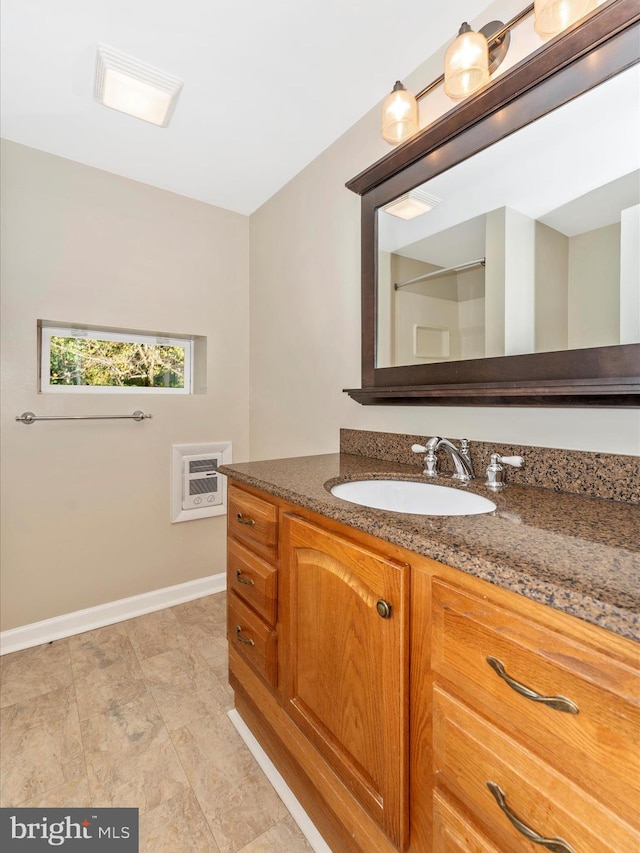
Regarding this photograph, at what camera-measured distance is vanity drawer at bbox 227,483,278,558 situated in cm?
118

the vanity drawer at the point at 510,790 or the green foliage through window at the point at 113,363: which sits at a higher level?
the green foliage through window at the point at 113,363

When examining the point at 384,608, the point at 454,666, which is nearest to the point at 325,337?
the point at 384,608

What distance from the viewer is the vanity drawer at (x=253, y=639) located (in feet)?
3.93

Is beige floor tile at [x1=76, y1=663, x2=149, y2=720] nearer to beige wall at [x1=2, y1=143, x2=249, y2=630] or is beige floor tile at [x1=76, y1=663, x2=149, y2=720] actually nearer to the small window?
beige wall at [x1=2, y1=143, x2=249, y2=630]

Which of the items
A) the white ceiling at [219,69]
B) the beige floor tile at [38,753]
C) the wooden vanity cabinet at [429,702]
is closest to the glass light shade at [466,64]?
the white ceiling at [219,69]

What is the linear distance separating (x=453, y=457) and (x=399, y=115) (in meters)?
1.15

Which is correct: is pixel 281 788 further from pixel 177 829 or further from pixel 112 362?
pixel 112 362

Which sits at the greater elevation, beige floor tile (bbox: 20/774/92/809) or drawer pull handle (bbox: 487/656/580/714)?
drawer pull handle (bbox: 487/656/580/714)

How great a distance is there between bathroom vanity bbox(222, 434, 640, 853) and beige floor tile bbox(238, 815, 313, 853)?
7 cm

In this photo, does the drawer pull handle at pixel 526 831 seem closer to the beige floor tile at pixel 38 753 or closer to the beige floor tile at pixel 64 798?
the beige floor tile at pixel 64 798

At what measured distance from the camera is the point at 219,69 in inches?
57.9

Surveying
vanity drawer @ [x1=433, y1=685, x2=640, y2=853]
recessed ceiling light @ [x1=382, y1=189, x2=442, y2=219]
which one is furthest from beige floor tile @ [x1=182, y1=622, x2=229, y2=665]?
recessed ceiling light @ [x1=382, y1=189, x2=442, y2=219]

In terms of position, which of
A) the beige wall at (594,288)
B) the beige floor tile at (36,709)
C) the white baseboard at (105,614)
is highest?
the beige wall at (594,288)

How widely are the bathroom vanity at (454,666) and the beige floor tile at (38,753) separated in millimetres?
677
